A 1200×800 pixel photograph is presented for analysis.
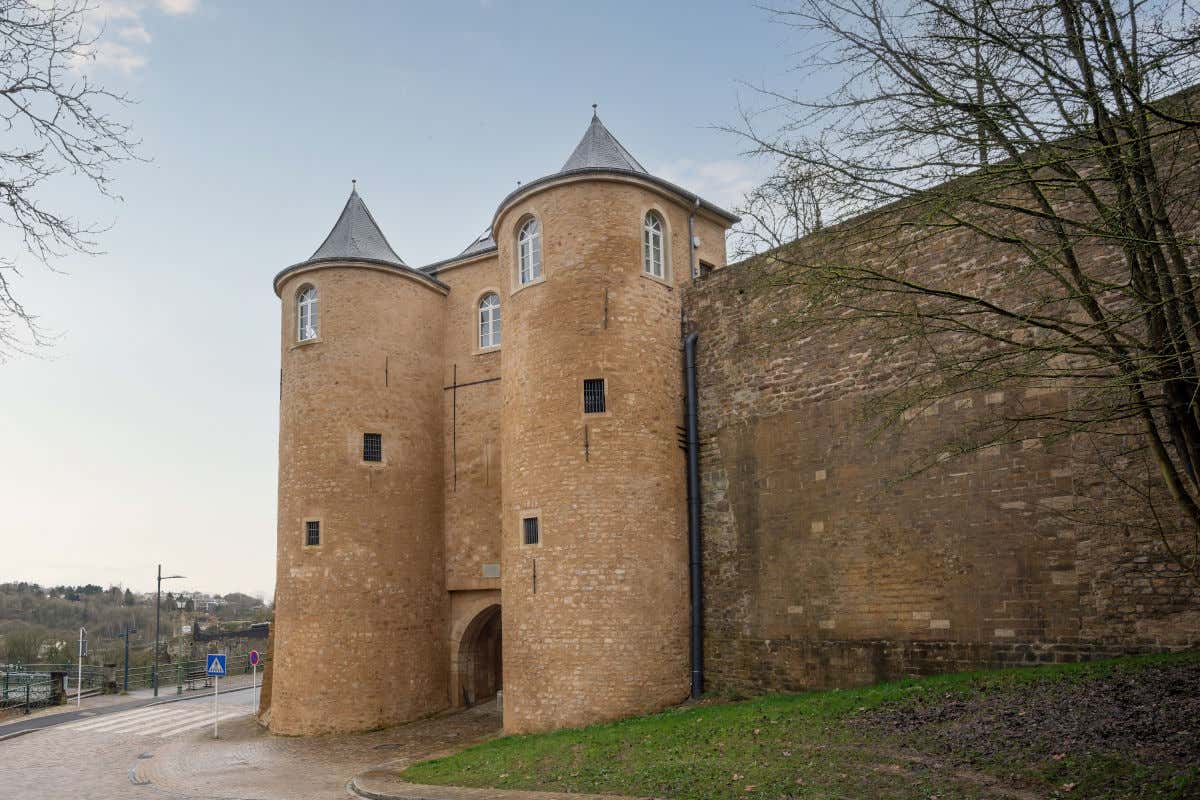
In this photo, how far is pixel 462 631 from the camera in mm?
21453

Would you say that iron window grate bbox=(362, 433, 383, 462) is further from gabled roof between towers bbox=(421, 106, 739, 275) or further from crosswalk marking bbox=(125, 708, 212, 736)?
crosswalk marking bbox=(125, 708, 212, 736)

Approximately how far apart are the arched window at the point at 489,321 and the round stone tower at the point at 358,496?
1.20 meters

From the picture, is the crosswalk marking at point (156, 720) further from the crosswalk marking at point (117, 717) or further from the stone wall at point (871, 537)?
the stone wall at point (871, 537)

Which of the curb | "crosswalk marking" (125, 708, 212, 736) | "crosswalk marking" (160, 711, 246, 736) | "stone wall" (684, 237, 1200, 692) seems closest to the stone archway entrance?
"stone wall" (684, 237, 1200, 692)

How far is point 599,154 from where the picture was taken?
18297mm

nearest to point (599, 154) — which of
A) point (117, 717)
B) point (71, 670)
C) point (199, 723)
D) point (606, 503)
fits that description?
point (606, 503)

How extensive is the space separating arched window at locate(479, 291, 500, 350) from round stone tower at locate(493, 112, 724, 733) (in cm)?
418

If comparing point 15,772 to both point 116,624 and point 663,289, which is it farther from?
point 116,624

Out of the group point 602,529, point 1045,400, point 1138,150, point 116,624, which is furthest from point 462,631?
point 116,624

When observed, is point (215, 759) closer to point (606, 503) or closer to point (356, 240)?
point (606, 503)

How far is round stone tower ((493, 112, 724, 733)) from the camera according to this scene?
51.9 feet

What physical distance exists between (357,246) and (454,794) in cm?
1397

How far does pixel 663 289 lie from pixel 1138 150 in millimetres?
10998

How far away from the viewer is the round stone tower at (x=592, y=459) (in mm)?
15812
